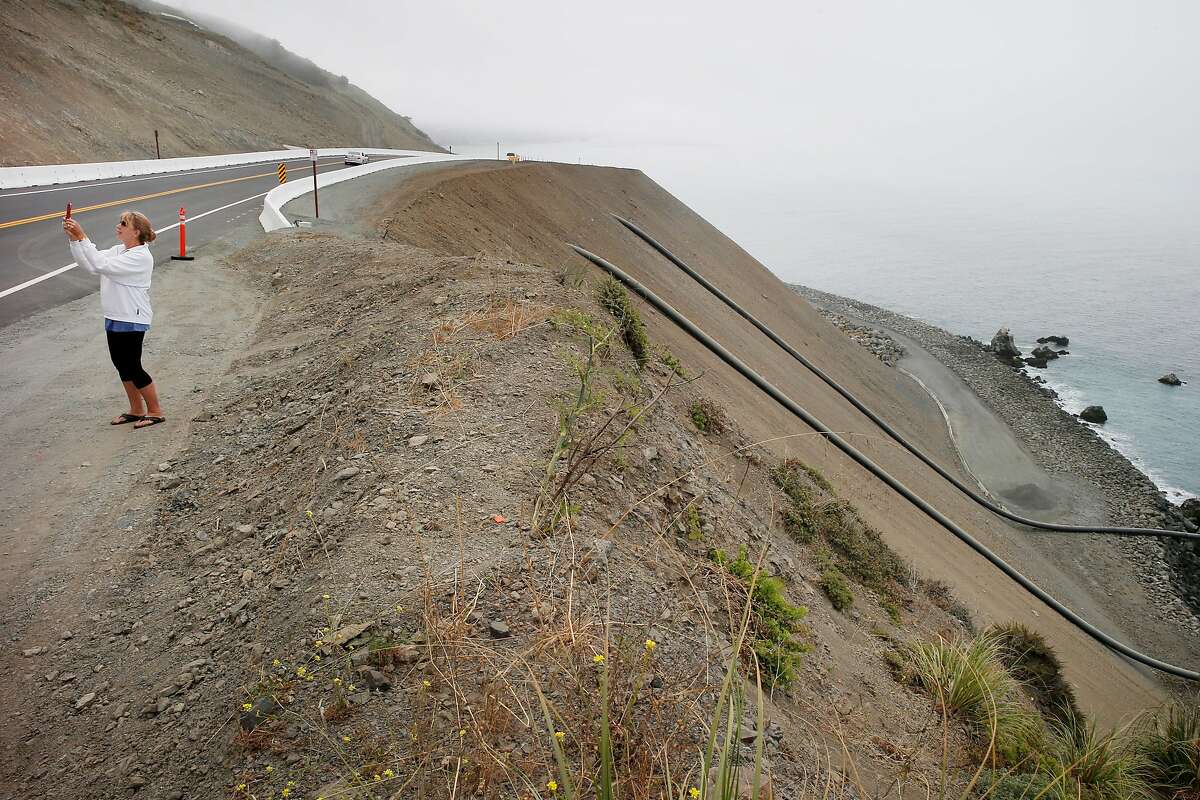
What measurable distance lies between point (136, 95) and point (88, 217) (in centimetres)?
3388

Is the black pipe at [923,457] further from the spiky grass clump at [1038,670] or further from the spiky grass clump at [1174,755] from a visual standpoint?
the spiky grass clump at [1174,755]

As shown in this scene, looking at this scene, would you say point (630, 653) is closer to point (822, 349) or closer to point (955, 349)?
point (822, 349)

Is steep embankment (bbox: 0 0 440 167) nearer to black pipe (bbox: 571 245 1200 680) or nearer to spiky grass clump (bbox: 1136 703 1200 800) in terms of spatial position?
black pipe (bbox: 571 245 1200 680)

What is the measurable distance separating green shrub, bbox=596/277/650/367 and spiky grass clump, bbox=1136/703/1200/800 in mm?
7174

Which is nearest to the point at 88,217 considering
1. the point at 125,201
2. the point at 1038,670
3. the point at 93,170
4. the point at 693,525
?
the point at 125,201

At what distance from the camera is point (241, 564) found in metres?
4.46

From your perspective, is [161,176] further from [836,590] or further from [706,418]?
[836,590]

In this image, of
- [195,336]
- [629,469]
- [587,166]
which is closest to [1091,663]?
[629,469]

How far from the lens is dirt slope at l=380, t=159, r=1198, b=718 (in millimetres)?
15055

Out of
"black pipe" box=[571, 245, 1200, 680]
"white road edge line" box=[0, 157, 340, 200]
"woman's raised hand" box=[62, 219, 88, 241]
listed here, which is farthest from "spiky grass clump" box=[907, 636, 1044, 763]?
"white road edge line" box=[0, 157, 340, 200]

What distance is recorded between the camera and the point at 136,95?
4162cm

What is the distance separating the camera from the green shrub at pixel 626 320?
10.0 meters

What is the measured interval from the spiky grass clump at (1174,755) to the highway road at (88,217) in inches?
546

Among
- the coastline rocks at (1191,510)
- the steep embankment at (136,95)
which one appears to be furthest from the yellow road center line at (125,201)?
the coastline rocks at (1191,510)
